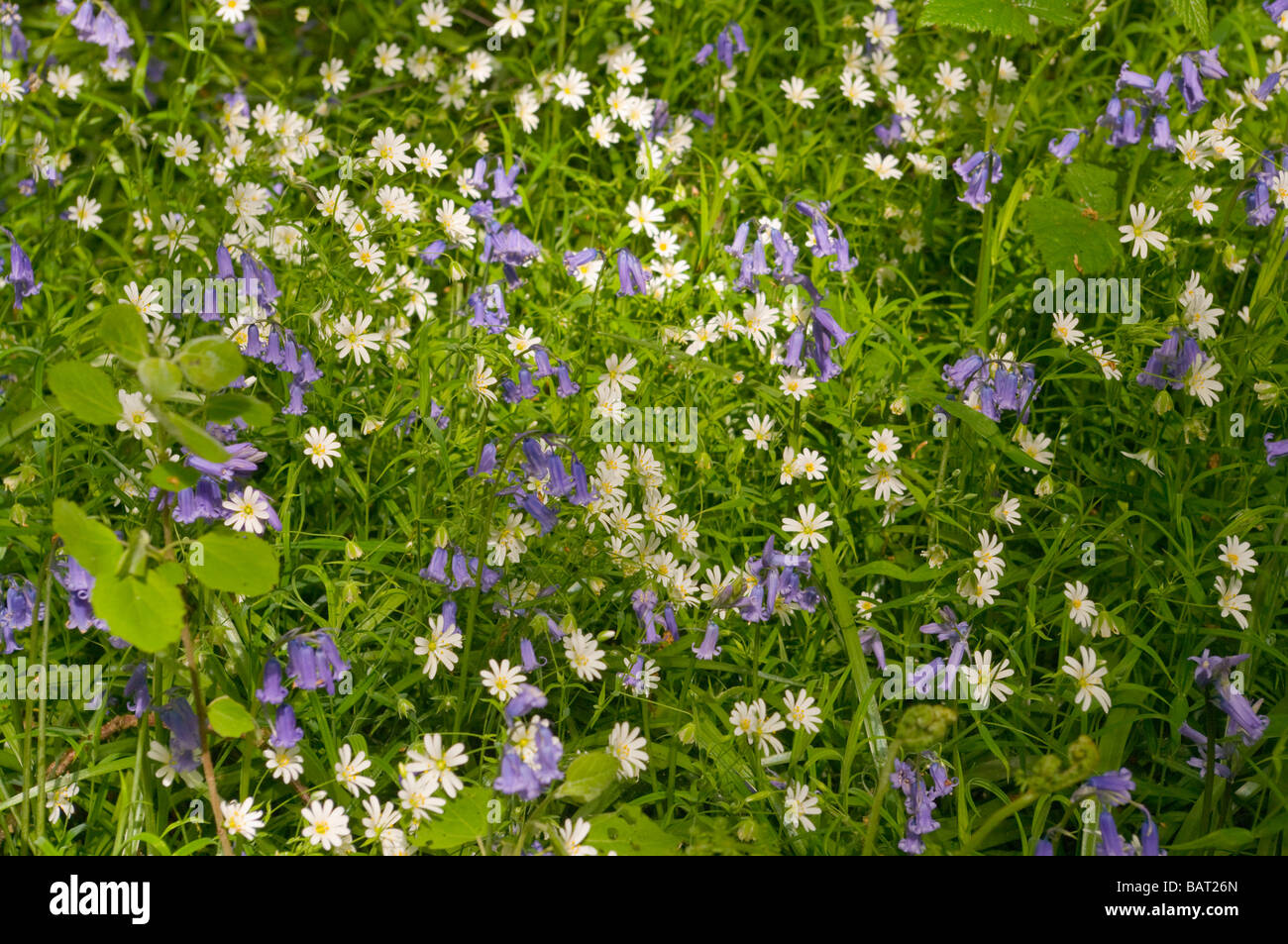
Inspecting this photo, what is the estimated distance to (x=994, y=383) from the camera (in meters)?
3.25

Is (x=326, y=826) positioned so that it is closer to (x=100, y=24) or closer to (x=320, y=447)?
(x=320, y=447)

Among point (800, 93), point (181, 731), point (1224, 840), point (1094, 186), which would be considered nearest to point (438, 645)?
point (181, 731)

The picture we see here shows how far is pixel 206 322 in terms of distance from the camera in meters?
3.70

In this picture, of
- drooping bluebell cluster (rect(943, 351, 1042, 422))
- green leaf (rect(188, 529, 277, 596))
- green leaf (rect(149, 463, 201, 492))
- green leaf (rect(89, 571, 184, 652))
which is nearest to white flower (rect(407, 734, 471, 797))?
green leaf (rect(188, 529, 277, 596))

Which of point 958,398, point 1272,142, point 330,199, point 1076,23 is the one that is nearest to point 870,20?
point 1076,23

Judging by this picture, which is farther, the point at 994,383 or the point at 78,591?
the point at 994,383

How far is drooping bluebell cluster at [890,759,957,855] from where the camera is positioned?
8.60ft

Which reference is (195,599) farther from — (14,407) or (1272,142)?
(1272,142)

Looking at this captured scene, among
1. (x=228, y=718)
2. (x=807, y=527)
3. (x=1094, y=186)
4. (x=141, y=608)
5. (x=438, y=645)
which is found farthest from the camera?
(x=1094, y=186)

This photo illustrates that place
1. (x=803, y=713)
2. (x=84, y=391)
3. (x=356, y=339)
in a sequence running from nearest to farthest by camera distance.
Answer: (x=84, y=391) < (x=803, y=713) < (x=356, y=339)

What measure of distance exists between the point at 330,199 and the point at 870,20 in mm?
2331

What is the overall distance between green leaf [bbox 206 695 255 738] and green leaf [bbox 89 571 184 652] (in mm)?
364

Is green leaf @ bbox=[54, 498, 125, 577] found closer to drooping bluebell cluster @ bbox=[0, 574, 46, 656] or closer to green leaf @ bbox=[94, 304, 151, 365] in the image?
green leaf @ bbox=[94, 304, 151, 365]

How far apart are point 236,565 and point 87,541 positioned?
0.26 meters
